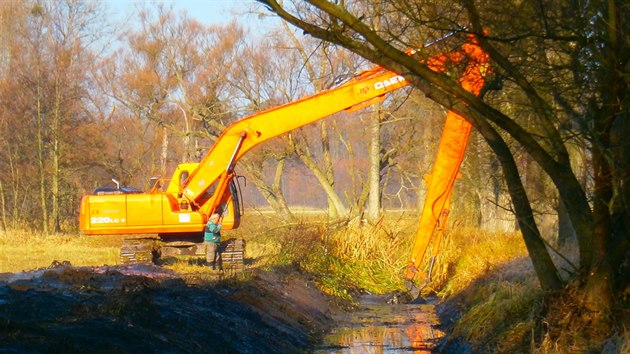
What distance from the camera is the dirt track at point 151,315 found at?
9461 mm

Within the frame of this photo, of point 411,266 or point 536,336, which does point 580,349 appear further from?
point 411,266

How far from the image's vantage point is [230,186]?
76.2 feet

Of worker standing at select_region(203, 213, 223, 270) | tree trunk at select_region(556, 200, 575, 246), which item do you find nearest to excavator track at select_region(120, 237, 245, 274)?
worker standing at select_region(203, 213, 223, 270)

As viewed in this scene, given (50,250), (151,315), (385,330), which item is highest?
(50,250)

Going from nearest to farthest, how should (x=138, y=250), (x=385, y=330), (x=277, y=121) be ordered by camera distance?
(x=385, y=330) < (x=277, y=121) < (x=138, y=250)

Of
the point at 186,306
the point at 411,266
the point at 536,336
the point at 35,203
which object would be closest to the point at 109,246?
the point at 35,203

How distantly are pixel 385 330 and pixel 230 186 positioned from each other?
6860 mm

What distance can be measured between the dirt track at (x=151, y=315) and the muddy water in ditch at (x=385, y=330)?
1.51ft

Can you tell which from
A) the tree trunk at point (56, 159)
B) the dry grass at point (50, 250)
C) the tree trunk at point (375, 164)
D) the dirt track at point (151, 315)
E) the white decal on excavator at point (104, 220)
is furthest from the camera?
the tree trunk at point (56, 159)

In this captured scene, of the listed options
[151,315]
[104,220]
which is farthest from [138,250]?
[151,315]

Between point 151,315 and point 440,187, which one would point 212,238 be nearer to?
point 440,187

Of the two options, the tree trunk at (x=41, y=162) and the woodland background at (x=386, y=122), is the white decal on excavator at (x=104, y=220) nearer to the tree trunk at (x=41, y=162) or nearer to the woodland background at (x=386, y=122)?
the woodland background at (x=386, y=122)

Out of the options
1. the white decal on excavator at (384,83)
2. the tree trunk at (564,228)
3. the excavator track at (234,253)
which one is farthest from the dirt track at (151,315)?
the excavator track at (234,253)

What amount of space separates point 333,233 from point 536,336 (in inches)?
558
